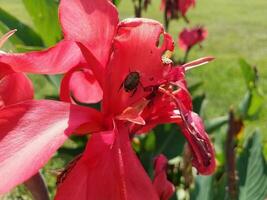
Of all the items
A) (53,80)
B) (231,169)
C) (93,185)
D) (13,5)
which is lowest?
(13,5)

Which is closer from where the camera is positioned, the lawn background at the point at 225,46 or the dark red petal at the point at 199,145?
the dark red petal at the point at 199,145

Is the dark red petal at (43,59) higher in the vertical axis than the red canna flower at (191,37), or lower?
higher

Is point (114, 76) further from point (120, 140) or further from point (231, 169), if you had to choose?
point (231, 169)

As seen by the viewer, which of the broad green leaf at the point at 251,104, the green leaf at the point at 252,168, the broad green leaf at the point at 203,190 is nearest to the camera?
the broad green leaf at the point at 203,190

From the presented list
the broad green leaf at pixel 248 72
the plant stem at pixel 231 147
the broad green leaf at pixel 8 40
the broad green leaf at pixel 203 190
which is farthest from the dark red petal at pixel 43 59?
the broad green leaf at pixel 248 72

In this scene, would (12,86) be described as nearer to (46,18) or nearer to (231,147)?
(231,147)

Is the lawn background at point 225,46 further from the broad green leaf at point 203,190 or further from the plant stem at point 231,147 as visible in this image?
the plant stem at point 231,147

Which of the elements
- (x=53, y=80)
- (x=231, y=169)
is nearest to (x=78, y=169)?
(x=231, y=169)
